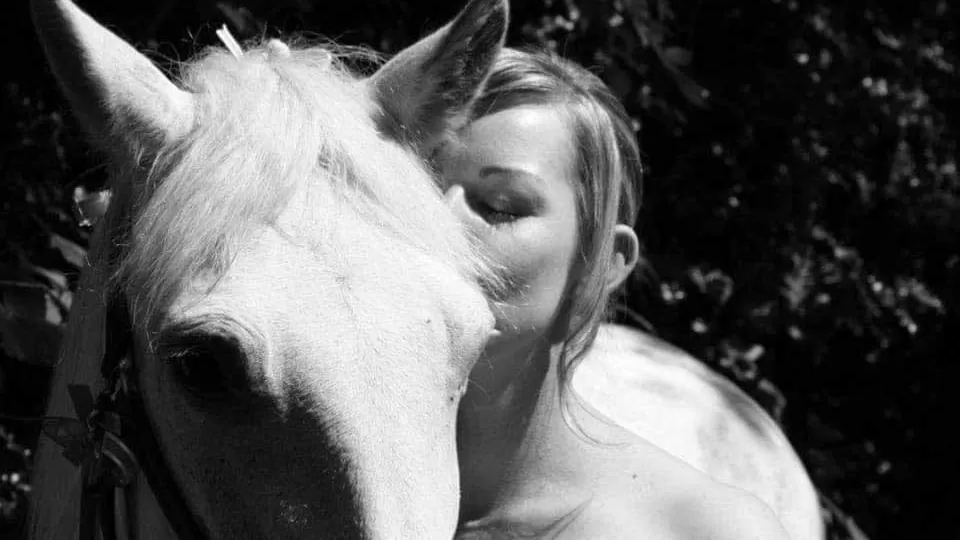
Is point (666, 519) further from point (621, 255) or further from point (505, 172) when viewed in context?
point (505, 172)

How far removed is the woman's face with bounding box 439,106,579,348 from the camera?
1.47 metres

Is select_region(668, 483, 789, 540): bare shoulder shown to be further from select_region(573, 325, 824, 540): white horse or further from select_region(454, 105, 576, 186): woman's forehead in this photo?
select_region(454, 105, 576, 186): woman's forehead

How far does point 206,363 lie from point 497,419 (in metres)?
0.65

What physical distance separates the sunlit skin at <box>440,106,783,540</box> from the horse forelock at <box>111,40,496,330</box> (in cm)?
22

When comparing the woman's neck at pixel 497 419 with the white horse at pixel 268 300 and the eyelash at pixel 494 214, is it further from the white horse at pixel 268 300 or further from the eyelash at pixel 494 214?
the white horse at pixel 268 300

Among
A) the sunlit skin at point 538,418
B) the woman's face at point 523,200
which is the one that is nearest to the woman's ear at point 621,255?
the sunlit skin at point 538,418

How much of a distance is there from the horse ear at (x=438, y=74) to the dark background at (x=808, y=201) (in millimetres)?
1604

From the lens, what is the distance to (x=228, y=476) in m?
1.04

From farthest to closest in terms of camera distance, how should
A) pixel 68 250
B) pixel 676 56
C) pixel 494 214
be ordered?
1. pixel 676 56
2. pixel 68 250
3. pixel 494 214

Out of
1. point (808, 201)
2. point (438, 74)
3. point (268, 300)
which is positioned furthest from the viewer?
point (808, 201)

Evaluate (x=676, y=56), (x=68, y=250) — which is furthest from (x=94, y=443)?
(x=676, y=56)

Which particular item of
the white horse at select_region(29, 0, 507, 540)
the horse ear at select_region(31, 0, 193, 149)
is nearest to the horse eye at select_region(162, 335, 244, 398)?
the white horse at select_region(29, 0, 507, 540)

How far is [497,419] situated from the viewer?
1.58 m

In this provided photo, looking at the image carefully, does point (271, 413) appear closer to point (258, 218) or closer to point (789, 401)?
point (258, 218)
